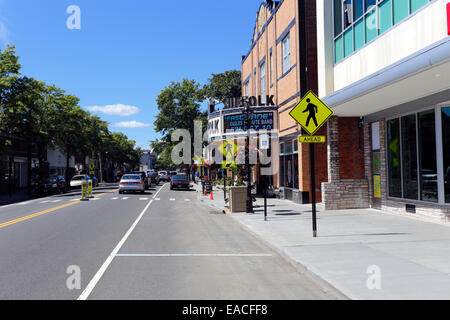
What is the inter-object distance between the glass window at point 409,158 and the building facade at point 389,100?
3 centimetres

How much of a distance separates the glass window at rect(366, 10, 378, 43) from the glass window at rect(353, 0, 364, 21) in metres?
0.57

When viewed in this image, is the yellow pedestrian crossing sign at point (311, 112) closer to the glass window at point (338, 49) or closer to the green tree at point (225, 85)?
the glass window at point (338, 49)

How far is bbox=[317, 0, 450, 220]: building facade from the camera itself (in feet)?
34.7

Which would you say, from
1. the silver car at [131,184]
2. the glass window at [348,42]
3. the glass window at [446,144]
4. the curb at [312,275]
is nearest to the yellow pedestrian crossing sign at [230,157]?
the glass window at [348,42]

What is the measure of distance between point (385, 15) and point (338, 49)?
12.0ft

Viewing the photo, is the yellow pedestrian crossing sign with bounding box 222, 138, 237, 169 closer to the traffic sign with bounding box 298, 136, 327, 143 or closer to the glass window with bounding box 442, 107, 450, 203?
the traffic sign with bounding box 298, 136, 327, 143

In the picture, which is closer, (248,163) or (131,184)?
(248,163)

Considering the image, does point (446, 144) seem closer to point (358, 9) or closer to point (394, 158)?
point (394, 158)

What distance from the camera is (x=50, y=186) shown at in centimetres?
3581

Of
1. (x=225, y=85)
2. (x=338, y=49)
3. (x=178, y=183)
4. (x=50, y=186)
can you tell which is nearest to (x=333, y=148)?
(x=338, y=49)

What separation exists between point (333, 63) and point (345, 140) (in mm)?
3216

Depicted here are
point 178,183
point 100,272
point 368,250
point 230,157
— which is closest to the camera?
point 100,272

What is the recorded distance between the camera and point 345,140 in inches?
673

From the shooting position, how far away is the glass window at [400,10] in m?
11.6
